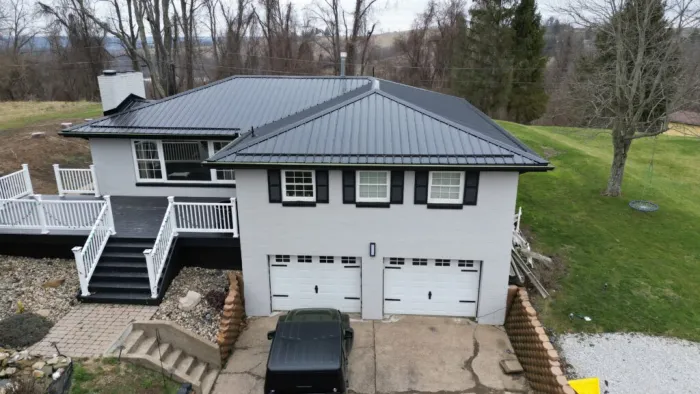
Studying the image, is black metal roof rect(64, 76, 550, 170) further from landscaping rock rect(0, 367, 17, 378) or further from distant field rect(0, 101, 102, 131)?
distant field rect(0, 101, 102, 131)

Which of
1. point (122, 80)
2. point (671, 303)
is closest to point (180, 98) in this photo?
point (122, 80)

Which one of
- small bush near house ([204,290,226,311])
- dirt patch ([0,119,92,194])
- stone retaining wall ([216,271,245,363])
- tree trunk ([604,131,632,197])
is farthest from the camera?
tree trunk ([604,131,632,197])

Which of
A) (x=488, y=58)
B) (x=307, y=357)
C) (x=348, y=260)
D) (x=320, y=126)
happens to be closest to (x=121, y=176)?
(x=320, y=126)

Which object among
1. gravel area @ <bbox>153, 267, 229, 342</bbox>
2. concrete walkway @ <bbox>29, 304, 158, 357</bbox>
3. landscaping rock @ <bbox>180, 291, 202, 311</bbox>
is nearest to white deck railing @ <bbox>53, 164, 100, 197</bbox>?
gravel area @ <bbox>153, 267, 229, 342</bbox>

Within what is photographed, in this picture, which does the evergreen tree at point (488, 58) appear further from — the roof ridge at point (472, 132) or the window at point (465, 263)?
the window at point (465, 263)

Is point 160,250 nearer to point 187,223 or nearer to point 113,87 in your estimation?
point 187,223
